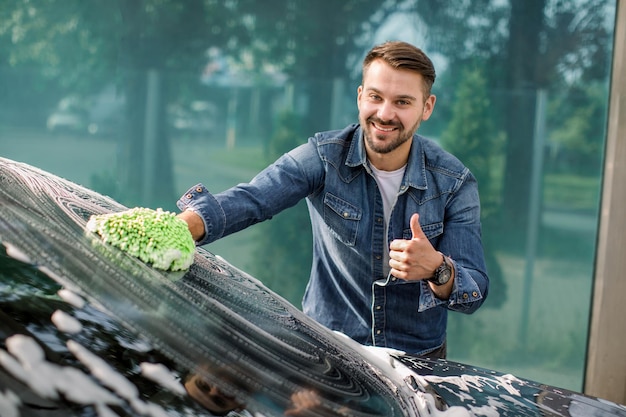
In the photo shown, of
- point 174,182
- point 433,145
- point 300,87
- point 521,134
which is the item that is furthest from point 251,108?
point 433,145

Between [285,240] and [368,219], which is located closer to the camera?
[368,219]

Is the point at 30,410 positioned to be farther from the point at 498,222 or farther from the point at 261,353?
the point at 498,222

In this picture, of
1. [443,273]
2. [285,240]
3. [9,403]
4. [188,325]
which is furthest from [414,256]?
[285,240]

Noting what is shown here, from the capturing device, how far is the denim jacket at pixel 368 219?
2.54m

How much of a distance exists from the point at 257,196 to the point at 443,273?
62cm

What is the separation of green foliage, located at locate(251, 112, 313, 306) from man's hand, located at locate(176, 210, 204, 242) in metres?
2.09

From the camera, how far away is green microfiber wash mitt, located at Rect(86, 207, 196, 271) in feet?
5.51

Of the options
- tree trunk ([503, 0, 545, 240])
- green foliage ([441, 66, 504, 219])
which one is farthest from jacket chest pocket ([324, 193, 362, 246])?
tree trunk ([503, 0, 545, 240])

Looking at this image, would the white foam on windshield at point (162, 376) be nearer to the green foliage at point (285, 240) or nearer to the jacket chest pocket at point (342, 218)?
the jacket chest pocket at point (342, 218)

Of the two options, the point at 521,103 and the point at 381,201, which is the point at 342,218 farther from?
the point at 521,103

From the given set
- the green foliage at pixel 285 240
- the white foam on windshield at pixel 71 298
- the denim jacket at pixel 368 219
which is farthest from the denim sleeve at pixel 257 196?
the green foliage at pixel 285 240

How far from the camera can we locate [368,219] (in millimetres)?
2594

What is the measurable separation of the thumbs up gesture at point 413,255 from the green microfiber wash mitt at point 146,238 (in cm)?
59

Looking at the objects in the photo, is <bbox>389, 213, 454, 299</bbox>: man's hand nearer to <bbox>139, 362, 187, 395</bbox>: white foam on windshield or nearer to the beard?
the beard
